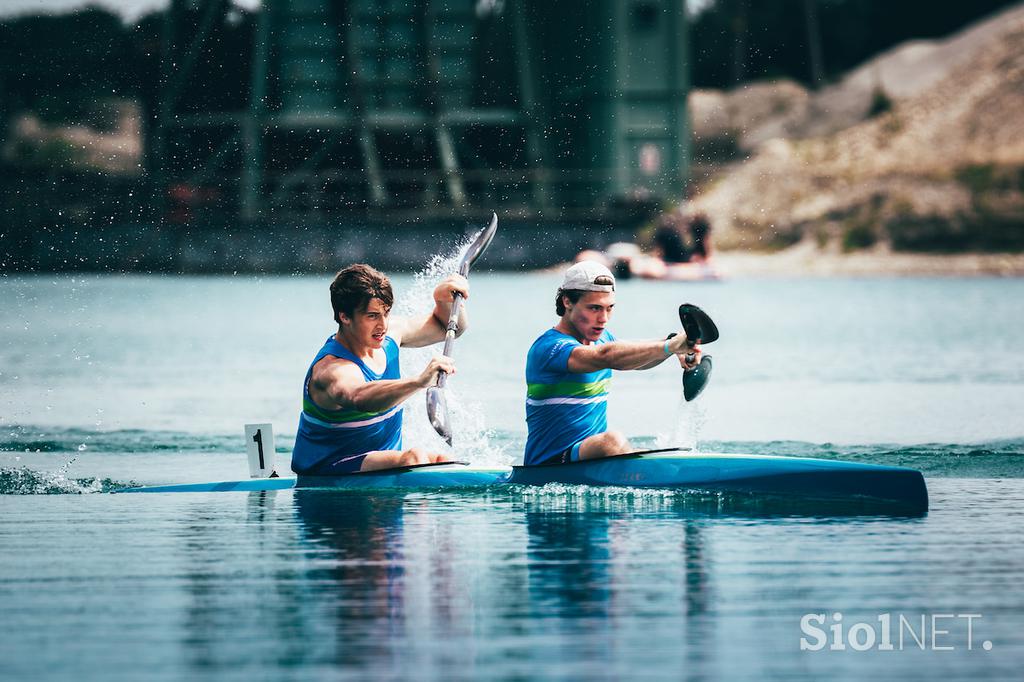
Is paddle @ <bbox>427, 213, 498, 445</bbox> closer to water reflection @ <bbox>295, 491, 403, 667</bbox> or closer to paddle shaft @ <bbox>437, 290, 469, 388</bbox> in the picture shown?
paddle shaft @ <bbox>437, 290, 469, 388</bbox>

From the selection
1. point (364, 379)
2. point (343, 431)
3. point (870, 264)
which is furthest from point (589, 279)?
point (870, 264)

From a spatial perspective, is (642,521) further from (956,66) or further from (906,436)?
(956,66)

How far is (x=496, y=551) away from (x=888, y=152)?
59958 mm

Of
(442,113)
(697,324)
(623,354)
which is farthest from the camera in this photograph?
(442,113)

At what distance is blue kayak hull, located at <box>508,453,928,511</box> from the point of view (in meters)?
10.8

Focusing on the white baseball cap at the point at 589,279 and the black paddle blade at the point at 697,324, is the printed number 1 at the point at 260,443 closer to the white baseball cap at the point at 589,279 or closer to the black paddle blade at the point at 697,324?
the white baseball cap at the point at 589,279

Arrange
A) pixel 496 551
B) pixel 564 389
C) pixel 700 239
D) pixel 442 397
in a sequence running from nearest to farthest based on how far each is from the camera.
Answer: pixel 496 551, pixel 564 389, pixel 442 397, pixel 700 239

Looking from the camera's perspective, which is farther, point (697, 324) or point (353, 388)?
point (353, 388)

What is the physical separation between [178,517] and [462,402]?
7825 millimetres

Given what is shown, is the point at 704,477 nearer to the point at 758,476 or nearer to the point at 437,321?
the point at 758,476

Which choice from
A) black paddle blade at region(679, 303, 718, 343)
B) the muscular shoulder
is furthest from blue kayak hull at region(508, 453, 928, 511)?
the muscular shoulder

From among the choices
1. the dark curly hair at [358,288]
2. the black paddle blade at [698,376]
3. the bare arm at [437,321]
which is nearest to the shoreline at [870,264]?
the bare arm at [437,321]

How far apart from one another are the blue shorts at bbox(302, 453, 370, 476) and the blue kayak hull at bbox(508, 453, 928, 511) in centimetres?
122

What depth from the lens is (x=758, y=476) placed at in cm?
1098
